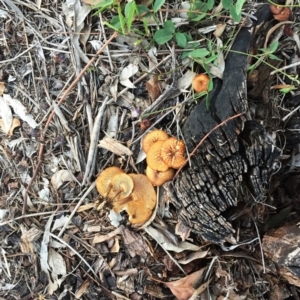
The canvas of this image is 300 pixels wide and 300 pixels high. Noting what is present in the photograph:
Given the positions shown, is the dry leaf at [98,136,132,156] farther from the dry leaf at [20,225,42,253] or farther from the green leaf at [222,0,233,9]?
the green leaf at [222,0,233,9]

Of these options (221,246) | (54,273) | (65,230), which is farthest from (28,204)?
(221,246)

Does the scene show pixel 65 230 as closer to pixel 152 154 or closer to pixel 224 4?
pixel 152 154

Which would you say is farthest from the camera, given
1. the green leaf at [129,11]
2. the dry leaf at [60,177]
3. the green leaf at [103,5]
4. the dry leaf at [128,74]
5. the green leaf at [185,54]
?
the dry leaf at [60,177]

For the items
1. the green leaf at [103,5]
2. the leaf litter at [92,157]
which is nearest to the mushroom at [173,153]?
the leaf litter at [92,157]

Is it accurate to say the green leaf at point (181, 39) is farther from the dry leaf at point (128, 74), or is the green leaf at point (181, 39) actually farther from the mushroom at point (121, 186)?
the mushroom at point (121, 186)

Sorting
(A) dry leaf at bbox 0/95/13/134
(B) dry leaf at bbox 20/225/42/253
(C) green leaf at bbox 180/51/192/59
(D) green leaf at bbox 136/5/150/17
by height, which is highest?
(D) green leaf at bbox 136/5/150/17

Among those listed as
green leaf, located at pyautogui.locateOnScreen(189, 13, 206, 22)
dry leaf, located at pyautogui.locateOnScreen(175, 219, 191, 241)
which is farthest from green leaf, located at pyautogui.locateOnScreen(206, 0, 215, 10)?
dry leaf, located at pyautogui.locateOnScreen(175, 219, 191, 241)

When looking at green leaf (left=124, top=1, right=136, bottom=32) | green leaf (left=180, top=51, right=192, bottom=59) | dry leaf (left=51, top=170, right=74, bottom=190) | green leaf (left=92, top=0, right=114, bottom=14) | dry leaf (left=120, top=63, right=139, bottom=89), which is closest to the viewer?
green leaf (left=124, top=1, right=136, bottom=32)
